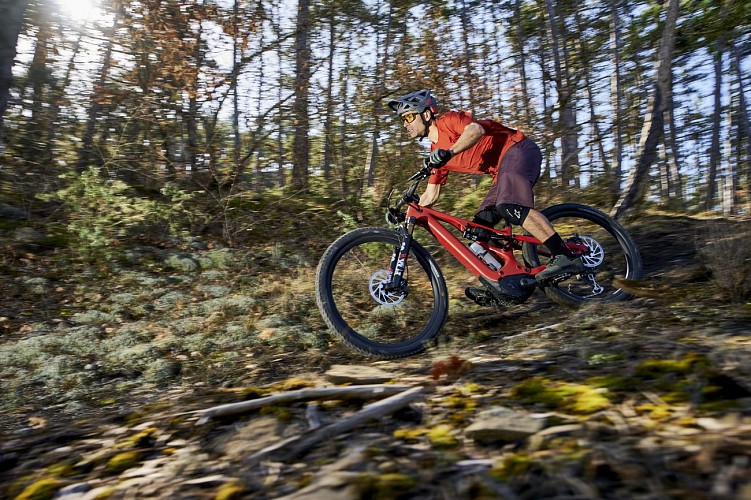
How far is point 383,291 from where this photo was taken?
4473mm

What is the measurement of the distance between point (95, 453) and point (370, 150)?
8166 millimetres

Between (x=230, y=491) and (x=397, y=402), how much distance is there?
0.97 meters

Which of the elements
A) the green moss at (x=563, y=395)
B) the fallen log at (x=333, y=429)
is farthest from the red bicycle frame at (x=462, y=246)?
the fallen log at (x=333, y=429)

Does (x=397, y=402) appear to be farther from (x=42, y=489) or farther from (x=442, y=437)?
(x=42, y=489)

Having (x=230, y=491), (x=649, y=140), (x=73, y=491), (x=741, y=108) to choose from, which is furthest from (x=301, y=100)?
(x=741, y=108)

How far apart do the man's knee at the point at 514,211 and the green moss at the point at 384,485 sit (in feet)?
10.5

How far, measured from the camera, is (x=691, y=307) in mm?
4246

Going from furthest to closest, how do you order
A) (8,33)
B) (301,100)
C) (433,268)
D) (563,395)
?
1. (301,100)
2. (8,33)
3. (433,268)
4. (563,395)

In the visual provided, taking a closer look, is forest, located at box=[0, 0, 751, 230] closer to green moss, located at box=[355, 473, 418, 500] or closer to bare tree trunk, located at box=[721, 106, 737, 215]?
green moss, located at box=[355, 473, 418, 500]

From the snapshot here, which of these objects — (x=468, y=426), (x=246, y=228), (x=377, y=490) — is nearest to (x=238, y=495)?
(x=377, y=490)

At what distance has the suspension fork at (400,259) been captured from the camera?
14.7ft

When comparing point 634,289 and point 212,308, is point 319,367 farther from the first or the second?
point 634,289

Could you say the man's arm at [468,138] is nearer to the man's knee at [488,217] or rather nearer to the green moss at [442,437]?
the man's knee at [488,217]

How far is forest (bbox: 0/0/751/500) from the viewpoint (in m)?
2.12
